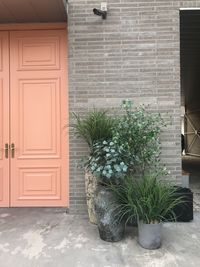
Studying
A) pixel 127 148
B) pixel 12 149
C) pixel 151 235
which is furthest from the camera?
pixel 12 149

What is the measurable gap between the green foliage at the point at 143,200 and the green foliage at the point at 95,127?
717 millimetres

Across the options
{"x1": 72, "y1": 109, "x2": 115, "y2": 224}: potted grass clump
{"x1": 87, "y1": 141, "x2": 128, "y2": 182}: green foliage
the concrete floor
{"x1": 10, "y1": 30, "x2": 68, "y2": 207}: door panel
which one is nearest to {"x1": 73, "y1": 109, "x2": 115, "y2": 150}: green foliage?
{"x1": 72, "y1": 109, "x2": 115, "y2": 224}: potted grass clump

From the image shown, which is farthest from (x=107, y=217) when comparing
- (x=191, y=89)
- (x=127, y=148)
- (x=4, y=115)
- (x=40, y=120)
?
(x=191, y=89)

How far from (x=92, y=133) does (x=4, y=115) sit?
1.63 m

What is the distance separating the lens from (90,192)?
413 centimetres

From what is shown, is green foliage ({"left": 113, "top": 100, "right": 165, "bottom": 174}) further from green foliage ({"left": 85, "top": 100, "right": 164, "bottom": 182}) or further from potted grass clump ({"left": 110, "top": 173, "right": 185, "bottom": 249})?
potted grass clump ({"left": 110, "top": 173, "right": 185, "bottom": 249})

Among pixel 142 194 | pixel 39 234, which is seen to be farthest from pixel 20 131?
pixel 142 194

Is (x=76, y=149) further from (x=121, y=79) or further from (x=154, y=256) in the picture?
(x=154, y=256)

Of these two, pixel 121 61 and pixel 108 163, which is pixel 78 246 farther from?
pixel 121 61

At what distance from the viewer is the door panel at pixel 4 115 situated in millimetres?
4883

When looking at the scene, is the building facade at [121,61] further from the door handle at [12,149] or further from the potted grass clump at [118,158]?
the door handle at [12,149]

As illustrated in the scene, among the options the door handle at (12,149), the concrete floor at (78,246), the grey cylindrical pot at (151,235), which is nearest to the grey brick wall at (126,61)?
the concrete floor at (78,246)

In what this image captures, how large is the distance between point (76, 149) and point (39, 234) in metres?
1.30

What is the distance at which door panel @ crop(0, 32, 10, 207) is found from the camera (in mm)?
4883
